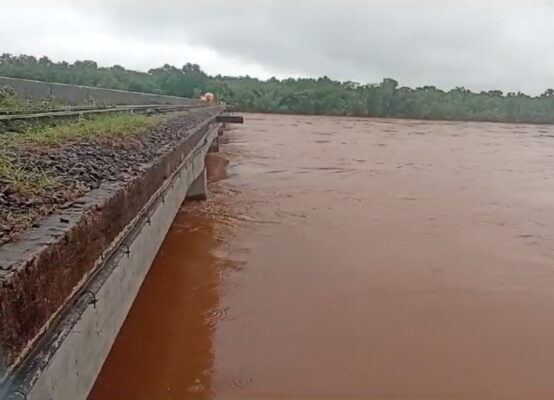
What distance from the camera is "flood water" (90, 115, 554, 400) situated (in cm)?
419

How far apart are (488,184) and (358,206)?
5.73 metres

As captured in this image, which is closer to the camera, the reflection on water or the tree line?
the reflection on water

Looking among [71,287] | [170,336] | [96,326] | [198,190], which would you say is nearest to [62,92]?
[198,190]

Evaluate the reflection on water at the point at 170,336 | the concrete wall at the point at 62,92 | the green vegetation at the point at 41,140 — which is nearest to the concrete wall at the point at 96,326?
the green vegetation at the point at 41,140

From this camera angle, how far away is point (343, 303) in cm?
570

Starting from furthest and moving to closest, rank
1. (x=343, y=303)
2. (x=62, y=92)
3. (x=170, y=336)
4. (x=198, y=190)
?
1. (x=62, y=92)
2. (x=198, y=190)
3. (x=343, y=303)
4. (x=170, y=336)

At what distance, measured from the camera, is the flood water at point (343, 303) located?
4191mm

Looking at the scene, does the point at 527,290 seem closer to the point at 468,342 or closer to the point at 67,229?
the point at 468,342

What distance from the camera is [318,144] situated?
25234mm

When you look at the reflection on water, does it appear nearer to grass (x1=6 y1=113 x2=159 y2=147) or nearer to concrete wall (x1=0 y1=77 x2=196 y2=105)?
grass (x1=6 y1=113 x2=159 y2=147)

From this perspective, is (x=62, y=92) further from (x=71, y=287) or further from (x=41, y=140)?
(x=71, y=287)

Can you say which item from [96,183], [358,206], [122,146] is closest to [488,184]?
[358,206]

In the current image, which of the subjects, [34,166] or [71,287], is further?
[34,166]

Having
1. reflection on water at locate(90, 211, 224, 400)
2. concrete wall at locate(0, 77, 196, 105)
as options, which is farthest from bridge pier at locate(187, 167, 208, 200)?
reflection on water at locate(90, 211, 224, 400)
